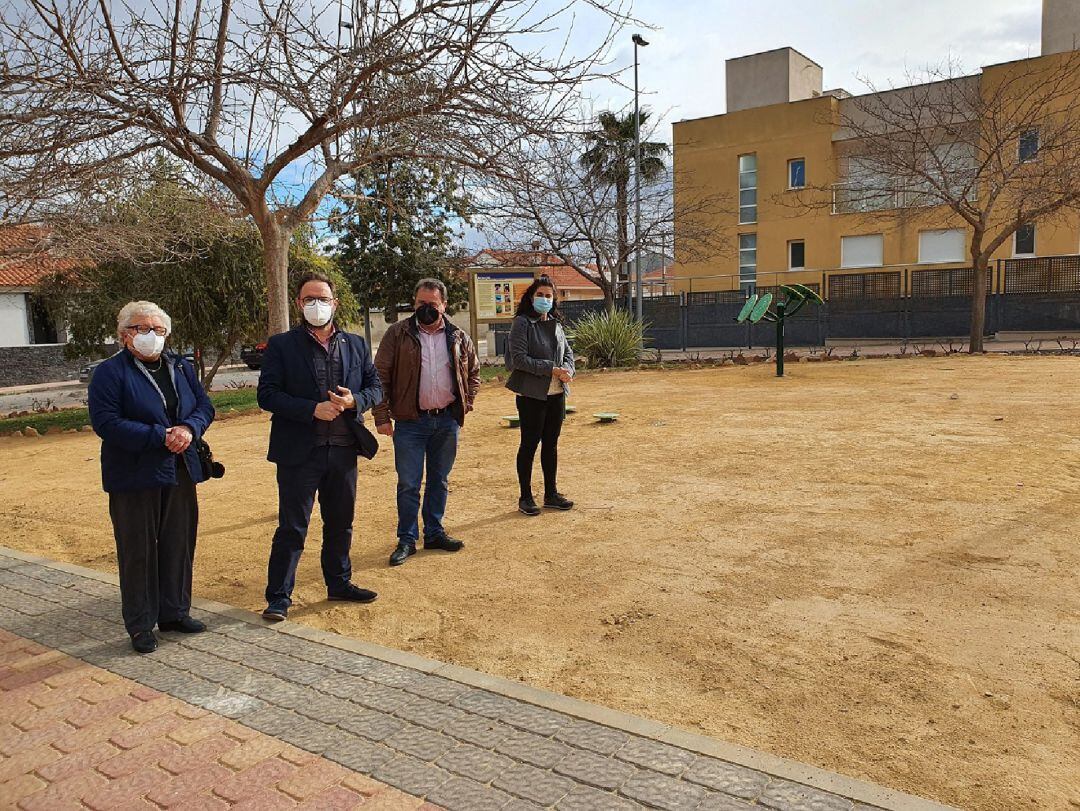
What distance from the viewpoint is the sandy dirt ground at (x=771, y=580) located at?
10.7 feet

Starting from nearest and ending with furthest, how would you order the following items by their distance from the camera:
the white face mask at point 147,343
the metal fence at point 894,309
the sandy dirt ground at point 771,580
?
the sandy dirt ground at point 771,580
the white face mask at point 147,343
the metal fence at point 894,309

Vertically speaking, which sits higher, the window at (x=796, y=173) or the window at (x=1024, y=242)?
the window at (x=796, y=173)

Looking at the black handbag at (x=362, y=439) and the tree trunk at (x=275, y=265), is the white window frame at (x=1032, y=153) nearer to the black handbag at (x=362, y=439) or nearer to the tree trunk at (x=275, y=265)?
the tree trunk at (x=275, y=265)

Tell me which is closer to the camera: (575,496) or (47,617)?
(47,617)

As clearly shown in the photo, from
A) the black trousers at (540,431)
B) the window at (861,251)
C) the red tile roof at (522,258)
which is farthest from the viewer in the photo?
the window at (861,251)

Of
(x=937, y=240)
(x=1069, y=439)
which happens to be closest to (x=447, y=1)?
(x=1069, y=439)

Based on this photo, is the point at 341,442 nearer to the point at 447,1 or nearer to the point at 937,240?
the point at 447,1

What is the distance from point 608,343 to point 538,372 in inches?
585

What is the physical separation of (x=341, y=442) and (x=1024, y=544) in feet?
13.7

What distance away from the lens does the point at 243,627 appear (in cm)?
450

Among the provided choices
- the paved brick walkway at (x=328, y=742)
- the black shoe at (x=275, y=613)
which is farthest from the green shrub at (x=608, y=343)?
the paved brick walkway at (x=328, y=742)

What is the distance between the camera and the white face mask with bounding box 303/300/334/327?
4598 millimetres

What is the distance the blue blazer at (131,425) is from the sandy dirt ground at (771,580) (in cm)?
111

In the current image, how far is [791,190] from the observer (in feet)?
118
